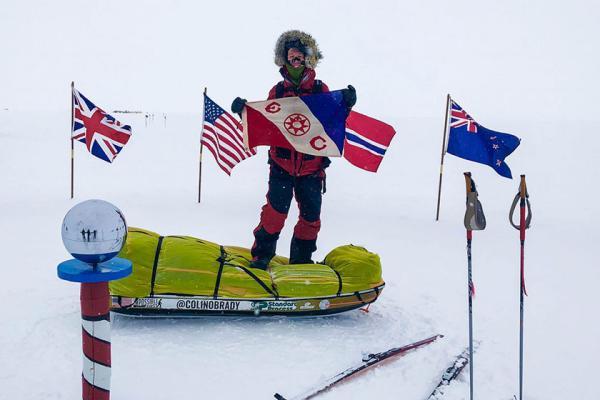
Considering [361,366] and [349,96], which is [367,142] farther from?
[361,366]

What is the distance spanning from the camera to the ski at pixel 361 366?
308cm

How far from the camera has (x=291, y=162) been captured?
196 inches

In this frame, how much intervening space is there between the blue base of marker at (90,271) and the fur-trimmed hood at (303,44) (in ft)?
10.4

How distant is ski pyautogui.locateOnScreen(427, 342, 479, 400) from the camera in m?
3.14

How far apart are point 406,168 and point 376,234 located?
35.1 ft

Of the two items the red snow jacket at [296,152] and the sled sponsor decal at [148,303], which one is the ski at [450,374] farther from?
the red snow jacket at [296,152]

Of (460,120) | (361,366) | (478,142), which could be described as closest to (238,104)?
(361,366)

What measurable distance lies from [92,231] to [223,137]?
7084 millimetres

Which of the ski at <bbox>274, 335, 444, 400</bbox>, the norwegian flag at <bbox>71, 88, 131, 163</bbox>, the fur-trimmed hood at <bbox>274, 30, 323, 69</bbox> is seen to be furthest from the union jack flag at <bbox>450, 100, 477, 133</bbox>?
the norwegian flag at <bbox>71, 88, 131, 163</bbox>

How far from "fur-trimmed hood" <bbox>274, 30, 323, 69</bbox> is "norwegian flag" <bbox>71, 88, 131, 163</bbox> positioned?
5041 millimetres

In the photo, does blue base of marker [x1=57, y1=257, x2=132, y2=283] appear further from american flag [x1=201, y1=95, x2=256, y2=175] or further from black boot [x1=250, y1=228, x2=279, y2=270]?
american flag [x1=201, y1=95, x2=256, y2=175]

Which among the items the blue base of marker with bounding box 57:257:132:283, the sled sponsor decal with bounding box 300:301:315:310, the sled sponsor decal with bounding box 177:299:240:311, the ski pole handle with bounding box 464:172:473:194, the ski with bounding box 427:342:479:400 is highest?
the ski pole handle with bounding box 464:172:473:194

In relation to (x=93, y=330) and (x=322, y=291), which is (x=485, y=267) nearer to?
(x=322, y=291)
